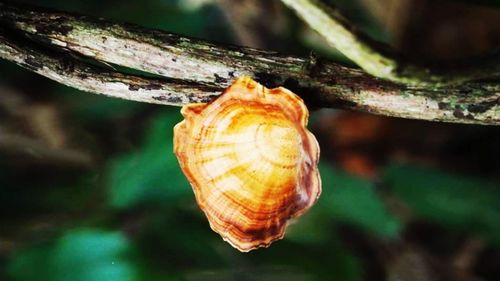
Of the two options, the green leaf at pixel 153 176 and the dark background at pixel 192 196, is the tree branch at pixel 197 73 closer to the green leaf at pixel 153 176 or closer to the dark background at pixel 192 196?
the dark background at pixel 192 196

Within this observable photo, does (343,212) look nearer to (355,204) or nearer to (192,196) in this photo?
(355,204)

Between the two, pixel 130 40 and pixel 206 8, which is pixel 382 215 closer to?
pixel 206 8

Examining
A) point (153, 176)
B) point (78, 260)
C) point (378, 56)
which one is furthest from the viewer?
point (153, 176)

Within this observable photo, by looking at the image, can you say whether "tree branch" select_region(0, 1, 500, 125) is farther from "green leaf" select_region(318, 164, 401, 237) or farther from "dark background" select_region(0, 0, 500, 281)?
"green leaf" select_region(318, 164, 401, 237)

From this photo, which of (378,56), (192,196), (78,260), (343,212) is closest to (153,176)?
(192,196)

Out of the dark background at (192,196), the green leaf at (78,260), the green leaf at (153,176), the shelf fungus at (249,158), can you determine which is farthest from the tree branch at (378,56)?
the green leaf at (153,176)

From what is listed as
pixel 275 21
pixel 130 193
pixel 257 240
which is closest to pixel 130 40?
pixel 257 240

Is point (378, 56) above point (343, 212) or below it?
above
